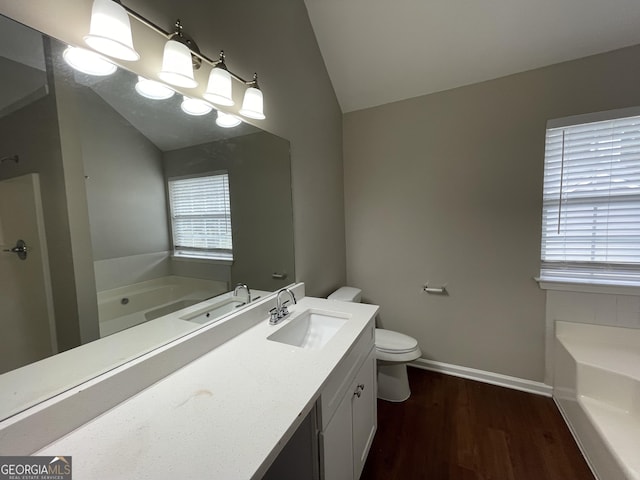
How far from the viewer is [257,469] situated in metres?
0.59

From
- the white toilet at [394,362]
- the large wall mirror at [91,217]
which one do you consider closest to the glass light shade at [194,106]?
the large wall mirror at [91,217]

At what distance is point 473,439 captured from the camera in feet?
5.32

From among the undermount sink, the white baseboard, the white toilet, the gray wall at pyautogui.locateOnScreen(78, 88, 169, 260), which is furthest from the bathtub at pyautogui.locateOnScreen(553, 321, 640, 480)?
the gray wall at pyautogui.locateOnScreen(78, 88, 169, 260)

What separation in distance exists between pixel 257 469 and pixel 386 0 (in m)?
2.41

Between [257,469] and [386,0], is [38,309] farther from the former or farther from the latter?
[386,0]

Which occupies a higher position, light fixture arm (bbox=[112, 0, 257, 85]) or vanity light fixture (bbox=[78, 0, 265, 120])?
light fixture arm (bbox=[112, 0, 257, 85])

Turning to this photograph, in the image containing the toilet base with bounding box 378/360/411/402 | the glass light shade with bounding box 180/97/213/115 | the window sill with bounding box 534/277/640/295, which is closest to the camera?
the glass light shade with bounding box 180/97/213/115

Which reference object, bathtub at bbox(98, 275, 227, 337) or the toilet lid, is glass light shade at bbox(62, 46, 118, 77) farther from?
the toilet lid

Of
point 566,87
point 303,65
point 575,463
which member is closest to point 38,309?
point 303,65

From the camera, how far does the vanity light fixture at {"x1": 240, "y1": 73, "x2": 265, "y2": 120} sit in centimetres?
131

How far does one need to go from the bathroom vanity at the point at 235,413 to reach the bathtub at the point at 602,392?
1.16 meters

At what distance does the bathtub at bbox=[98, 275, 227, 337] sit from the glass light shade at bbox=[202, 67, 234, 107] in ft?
2.62

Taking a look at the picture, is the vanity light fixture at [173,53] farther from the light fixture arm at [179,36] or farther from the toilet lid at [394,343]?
the toilet lid at [394,343]

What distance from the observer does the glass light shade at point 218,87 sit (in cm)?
113
